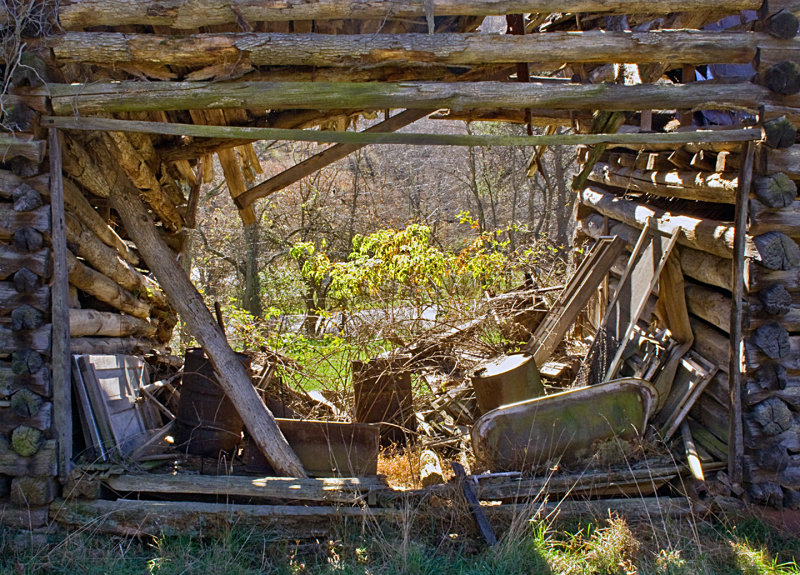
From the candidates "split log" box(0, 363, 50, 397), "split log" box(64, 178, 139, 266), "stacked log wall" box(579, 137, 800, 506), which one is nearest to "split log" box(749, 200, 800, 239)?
"stacked log wall" box(579, 137, 800, 506)

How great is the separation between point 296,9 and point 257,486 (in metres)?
3.51

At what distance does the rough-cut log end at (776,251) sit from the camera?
4.72 meters

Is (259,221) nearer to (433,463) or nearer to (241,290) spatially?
(241,290)

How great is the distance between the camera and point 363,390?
6.36 meters

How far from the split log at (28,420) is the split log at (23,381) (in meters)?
0.12

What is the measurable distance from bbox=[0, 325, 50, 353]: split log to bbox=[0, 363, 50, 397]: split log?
0.15 meters

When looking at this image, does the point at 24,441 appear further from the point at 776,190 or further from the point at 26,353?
the point at 776,190

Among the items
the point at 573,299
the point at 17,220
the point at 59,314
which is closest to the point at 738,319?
the point at 573,299

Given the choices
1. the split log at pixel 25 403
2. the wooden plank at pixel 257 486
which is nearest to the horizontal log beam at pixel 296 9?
the split log at pixel 25 403

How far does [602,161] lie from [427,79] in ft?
13.9

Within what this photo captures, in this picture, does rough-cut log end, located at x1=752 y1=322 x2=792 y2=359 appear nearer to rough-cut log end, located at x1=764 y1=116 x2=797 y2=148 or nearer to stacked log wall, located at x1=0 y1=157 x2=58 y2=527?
rough-cut log end, located at x1=764 y1=116 x2=797 y2=148

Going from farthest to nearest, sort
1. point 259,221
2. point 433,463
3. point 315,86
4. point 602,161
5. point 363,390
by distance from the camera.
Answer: point 259,221, point 602,161, point 363,390, point 433,463, point 315,86

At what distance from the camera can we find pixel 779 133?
15.5 ft

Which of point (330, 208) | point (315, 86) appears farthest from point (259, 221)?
point (315, 86)
